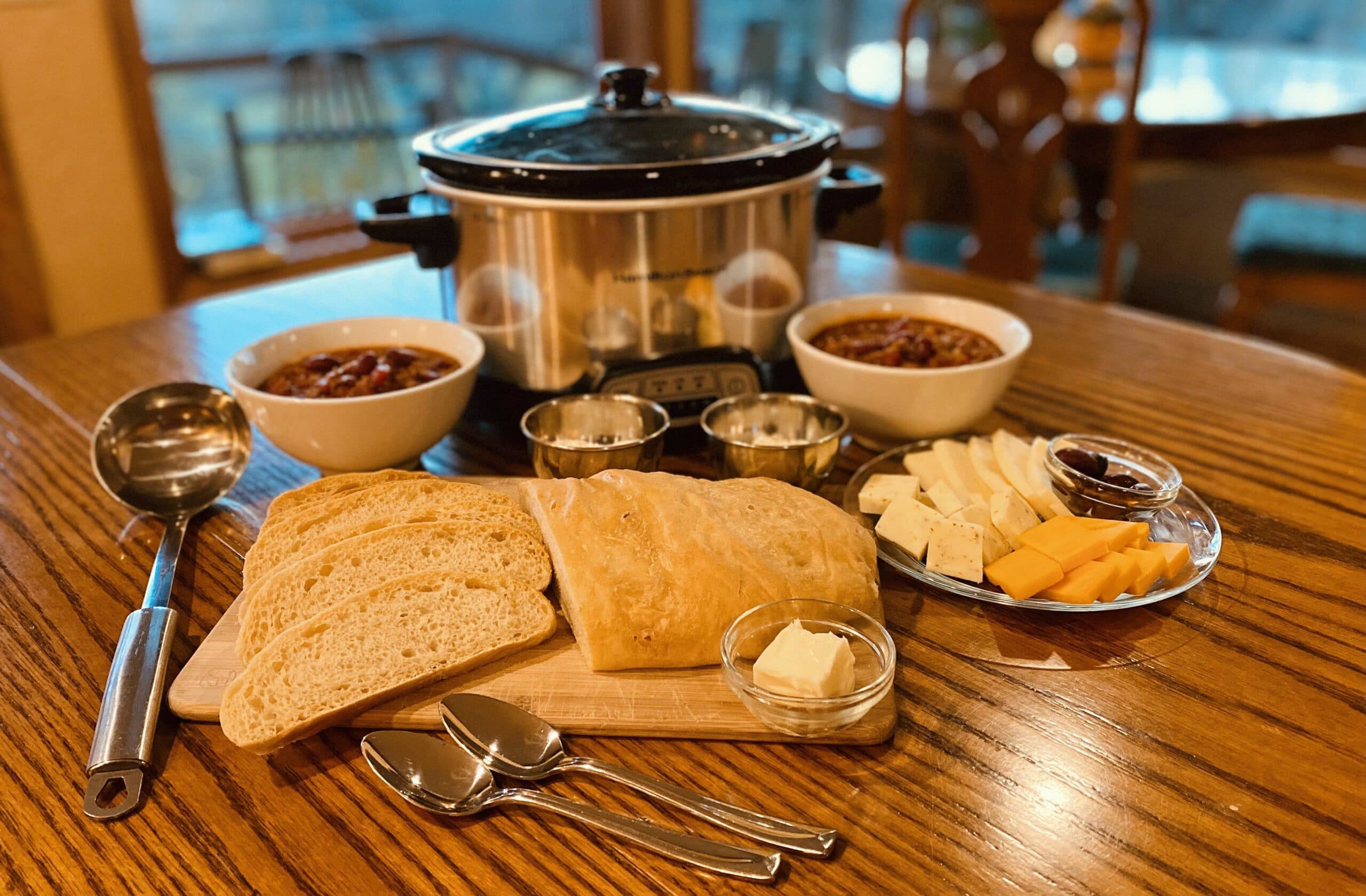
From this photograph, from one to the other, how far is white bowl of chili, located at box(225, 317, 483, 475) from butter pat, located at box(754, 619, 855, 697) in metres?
0.48

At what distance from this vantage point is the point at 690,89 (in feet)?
13.8

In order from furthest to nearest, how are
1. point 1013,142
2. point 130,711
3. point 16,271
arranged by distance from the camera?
point 16,271, point 1013,142, point 130,711

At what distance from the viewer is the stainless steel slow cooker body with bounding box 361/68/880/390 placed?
1.05 m

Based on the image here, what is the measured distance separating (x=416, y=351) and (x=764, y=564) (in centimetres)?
55

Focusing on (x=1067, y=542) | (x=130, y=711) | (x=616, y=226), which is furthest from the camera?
(x=616, y=226)

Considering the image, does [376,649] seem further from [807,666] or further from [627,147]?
[627,147]

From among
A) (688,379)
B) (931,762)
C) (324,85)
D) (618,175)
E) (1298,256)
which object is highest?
(618,175)

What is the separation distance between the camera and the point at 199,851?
2.11 feet

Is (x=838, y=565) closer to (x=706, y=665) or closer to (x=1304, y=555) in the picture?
(x=706, y=665)

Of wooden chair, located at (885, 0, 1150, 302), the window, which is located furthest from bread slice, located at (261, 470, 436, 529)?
the window

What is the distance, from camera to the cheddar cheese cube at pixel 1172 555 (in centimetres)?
84

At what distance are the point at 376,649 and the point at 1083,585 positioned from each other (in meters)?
0.56

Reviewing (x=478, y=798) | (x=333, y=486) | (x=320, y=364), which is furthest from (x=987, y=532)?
(x=320, y=364)

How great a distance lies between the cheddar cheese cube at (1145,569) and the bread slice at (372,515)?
51cm
